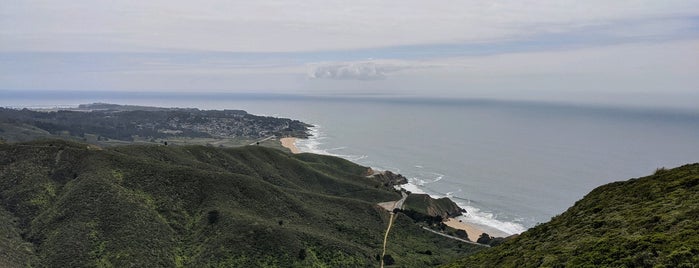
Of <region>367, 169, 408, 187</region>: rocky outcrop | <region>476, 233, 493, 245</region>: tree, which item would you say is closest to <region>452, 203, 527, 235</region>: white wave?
<region>476, 233, 493, 245</region>: tree

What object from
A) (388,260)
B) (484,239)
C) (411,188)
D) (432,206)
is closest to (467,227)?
(432,206)

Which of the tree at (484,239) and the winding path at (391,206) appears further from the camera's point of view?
the tree at (484,239)

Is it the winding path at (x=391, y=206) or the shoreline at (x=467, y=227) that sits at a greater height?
the winding path at (x=391, y=206)

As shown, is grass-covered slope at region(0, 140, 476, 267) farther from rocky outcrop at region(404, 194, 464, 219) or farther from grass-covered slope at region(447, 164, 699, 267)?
grass-covered slope at region(447, 164, 699, 267)

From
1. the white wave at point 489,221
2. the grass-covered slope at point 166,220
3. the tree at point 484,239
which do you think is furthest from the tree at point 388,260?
the white wave at point 489,221

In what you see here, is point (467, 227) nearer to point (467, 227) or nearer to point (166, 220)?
point (467, 227)

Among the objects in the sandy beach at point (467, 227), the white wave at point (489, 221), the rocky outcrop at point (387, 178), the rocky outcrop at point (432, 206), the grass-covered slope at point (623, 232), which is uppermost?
the grass-covered slope at point (623, 232)

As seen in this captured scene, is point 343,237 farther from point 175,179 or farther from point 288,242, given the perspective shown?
point 175,179

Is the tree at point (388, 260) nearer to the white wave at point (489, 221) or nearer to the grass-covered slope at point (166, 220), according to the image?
the grass-covered slope at point (166, 220)

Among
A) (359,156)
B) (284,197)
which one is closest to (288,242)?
(284,197)
